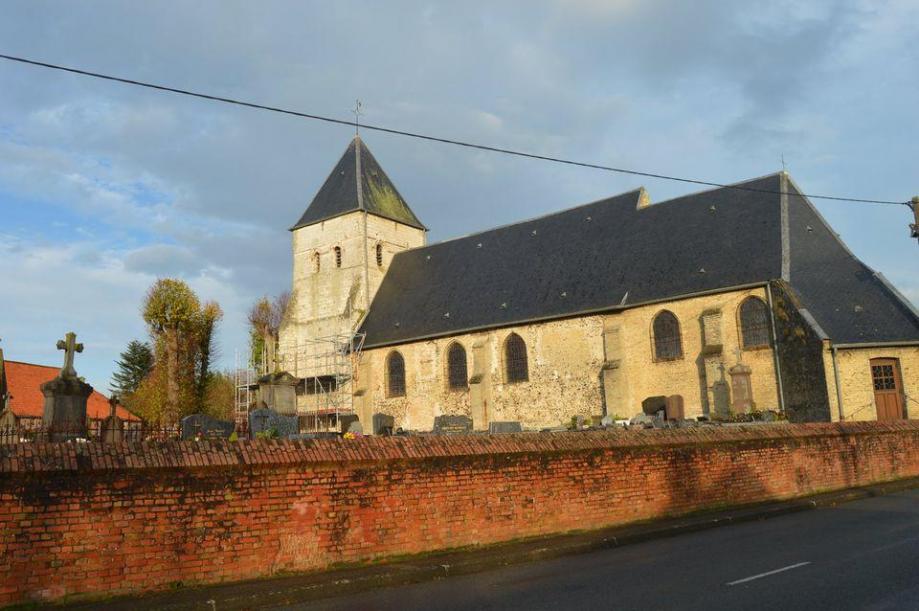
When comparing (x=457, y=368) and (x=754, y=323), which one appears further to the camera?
(x=457, y=368)

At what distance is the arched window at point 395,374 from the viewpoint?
110ft

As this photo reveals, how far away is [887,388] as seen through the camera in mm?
23516

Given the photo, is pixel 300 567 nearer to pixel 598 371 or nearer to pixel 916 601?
pixel 916 601

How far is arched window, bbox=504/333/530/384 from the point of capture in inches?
1171

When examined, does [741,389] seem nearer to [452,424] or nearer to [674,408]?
[674,408]

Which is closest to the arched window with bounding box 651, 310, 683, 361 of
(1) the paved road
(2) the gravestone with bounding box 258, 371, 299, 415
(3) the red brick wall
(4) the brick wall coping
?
(4) the brick wall coping

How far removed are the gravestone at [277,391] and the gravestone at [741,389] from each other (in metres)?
14.2

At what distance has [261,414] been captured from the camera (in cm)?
1641

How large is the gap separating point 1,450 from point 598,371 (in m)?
22.9

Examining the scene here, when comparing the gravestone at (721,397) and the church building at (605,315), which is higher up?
the church building at (605,315)

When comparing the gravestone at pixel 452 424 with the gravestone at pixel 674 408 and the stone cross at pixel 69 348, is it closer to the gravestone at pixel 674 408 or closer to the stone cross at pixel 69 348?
the gravestone at pixel 674 408

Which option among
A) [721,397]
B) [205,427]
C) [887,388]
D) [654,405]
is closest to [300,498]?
[205,427]

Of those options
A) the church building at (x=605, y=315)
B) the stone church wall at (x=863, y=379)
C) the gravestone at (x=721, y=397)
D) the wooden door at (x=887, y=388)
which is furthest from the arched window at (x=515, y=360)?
the wooden door at (x=887, y=388)

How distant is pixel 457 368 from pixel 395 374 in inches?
143
